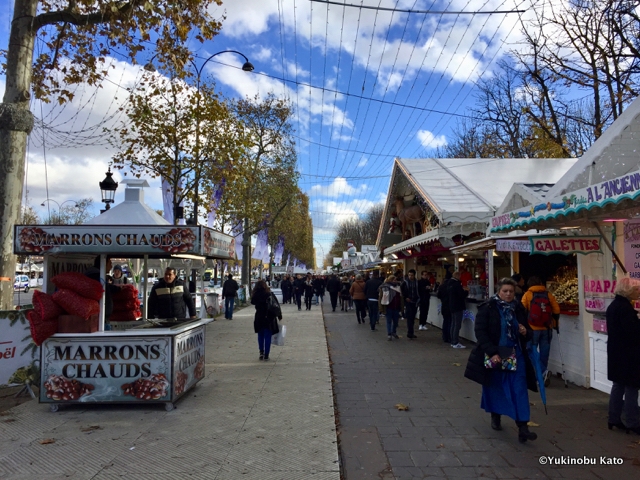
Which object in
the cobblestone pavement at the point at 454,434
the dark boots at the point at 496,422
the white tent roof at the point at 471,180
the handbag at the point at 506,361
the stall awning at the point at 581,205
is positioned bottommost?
the cobblestone pavement at the point at 454,434

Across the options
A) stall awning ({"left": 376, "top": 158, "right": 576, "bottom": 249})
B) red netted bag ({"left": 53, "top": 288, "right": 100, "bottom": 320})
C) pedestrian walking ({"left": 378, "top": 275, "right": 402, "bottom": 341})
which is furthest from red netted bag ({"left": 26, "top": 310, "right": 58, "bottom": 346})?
stall awning ({"left": 376, "top": 158, "right": 576, "bottom": 249})

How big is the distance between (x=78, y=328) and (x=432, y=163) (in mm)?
14899

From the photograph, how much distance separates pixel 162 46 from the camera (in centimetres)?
852

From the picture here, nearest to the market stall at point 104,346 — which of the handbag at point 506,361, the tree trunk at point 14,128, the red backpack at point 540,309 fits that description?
the tree trunk at point 14,128

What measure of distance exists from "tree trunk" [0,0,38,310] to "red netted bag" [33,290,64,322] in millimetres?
1924

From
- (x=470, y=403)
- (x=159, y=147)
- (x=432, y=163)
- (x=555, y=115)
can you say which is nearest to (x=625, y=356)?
(x=470, y=403)

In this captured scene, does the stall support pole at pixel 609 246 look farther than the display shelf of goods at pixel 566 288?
No

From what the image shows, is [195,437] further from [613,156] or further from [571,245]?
[613,156]

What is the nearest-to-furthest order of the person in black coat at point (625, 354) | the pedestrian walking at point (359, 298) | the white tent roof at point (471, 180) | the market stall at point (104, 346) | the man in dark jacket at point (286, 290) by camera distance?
1. the person in black coat at point (625, 354)
2. the market stall at point (104, 346)
3. the white tent roof at point (471, 180)
4. the pedestrian walking at point (359, 298)
5. the man in dark jacket at point (286, 290)

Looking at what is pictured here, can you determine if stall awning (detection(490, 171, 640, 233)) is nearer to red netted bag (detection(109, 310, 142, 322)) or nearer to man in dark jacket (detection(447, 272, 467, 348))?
man in dark jacket (detection(447, 272, 467, 348))

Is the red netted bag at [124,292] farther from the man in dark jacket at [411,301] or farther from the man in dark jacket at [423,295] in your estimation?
the man in dark jacket at [423,295]

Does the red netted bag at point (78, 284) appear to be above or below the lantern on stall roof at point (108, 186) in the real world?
below

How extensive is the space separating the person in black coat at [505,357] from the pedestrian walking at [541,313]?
219 cm

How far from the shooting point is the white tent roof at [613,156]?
6.16 m
